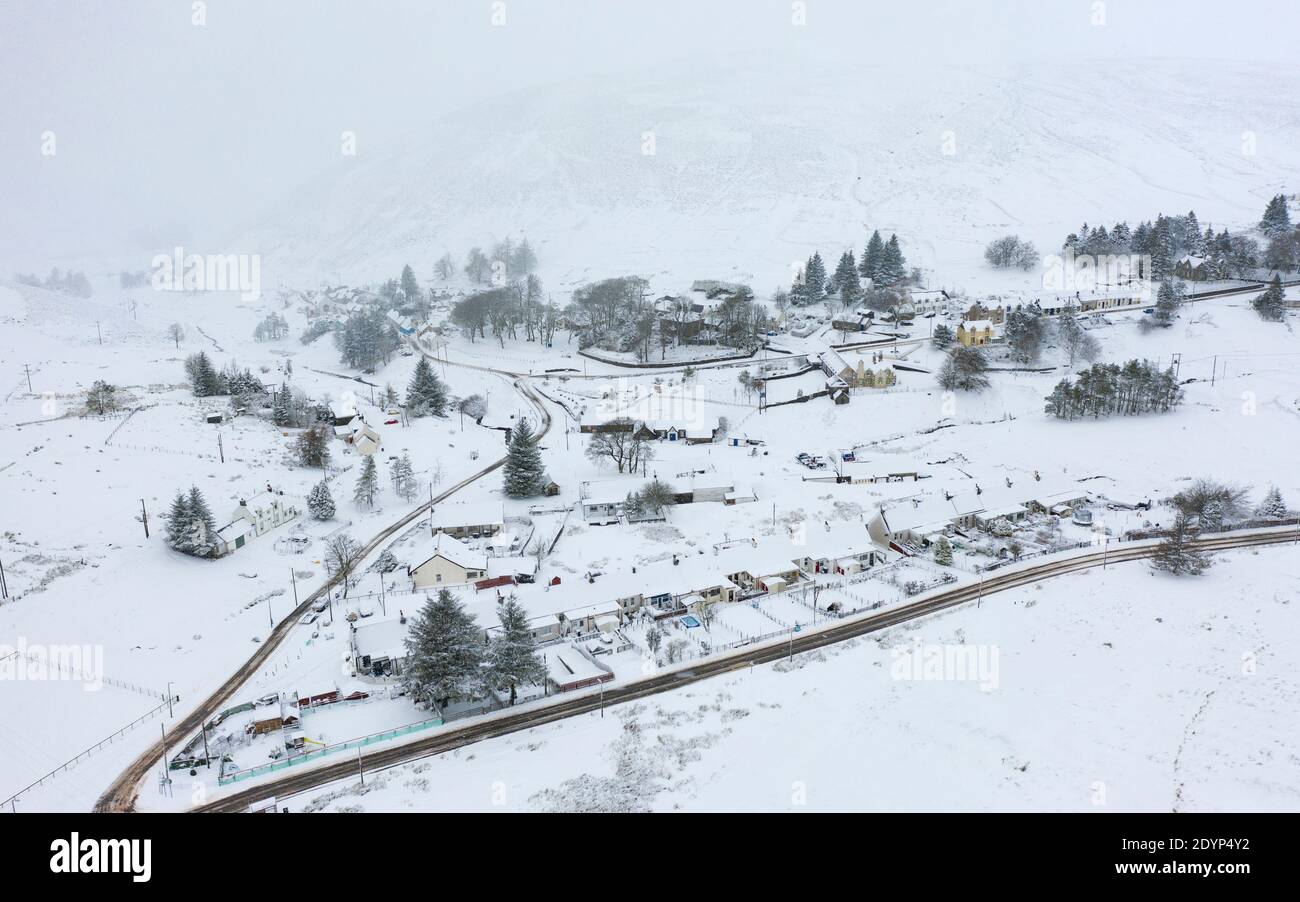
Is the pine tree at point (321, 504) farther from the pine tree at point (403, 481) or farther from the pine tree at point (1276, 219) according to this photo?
the pine tree at point (1276, 219)

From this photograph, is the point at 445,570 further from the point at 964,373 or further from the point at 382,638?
the point at 964,373

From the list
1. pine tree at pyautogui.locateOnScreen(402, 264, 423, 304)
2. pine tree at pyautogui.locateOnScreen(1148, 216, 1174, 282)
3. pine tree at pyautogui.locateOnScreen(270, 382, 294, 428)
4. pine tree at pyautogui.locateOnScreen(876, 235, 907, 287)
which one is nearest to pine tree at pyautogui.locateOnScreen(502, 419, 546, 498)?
pine tree at pyautogui.locateOnScreen(270, 382, 294, 428)

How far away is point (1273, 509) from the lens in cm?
3644

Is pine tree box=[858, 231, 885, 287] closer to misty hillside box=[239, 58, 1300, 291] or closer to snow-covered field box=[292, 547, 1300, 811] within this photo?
misty hillside box=[239, 58, 1300, 291]

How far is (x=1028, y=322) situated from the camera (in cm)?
6028

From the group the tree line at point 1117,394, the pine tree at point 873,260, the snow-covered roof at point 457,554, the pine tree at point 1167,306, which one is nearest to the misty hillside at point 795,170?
the pine tree at point 873,260

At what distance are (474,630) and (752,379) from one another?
1456 inches

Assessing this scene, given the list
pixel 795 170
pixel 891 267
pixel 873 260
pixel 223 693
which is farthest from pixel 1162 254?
pixel 223 693

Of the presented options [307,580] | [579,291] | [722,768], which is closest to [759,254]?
[579,291]

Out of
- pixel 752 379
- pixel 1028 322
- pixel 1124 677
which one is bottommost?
pixel 1124 677

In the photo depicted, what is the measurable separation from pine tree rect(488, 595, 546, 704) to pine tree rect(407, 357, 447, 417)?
34250 mm

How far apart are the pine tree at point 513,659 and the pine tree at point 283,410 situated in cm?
3378

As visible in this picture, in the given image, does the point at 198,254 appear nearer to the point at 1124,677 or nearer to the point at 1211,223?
the point at 1211,223

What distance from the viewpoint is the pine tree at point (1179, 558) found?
1220 inches
